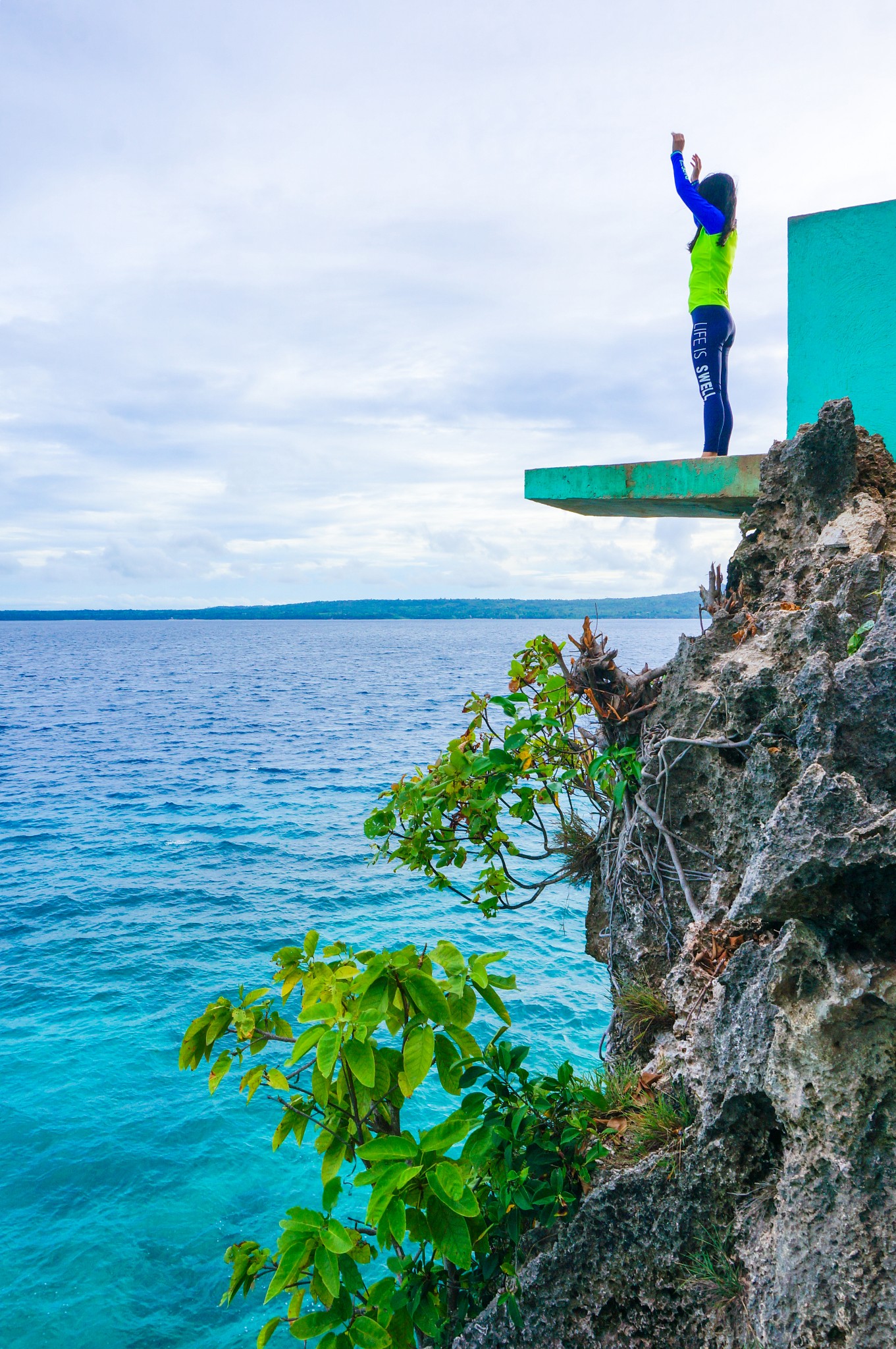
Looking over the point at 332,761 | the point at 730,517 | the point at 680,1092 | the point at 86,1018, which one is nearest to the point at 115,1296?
the point at 86,1018

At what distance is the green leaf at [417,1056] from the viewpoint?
236cm

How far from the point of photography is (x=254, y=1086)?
329 cm

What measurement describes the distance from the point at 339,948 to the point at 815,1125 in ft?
5.84

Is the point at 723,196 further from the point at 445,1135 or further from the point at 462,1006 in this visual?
the point at 445,1135

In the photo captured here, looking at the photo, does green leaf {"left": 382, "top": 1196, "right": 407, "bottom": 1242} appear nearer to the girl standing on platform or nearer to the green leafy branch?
the green leafy branch

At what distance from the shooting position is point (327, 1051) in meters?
2.29

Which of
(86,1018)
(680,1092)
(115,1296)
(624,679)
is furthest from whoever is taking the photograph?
(86,1018)

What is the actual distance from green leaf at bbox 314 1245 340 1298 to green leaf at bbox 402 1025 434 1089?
0.56 metres

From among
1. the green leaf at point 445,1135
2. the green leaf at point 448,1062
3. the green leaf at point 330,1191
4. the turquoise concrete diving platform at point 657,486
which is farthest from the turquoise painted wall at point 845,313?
the green leaf at point 330,1191

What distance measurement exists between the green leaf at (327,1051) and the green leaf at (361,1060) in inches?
1.8

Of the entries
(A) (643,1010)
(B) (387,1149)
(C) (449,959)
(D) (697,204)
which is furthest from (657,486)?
(B) (387,1149)

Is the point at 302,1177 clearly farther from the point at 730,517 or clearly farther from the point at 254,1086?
the point at 730,517

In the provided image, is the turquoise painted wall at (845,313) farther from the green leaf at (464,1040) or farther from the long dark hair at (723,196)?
the green leaf at (464,1040)

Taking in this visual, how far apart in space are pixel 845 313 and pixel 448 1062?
16.5ft
